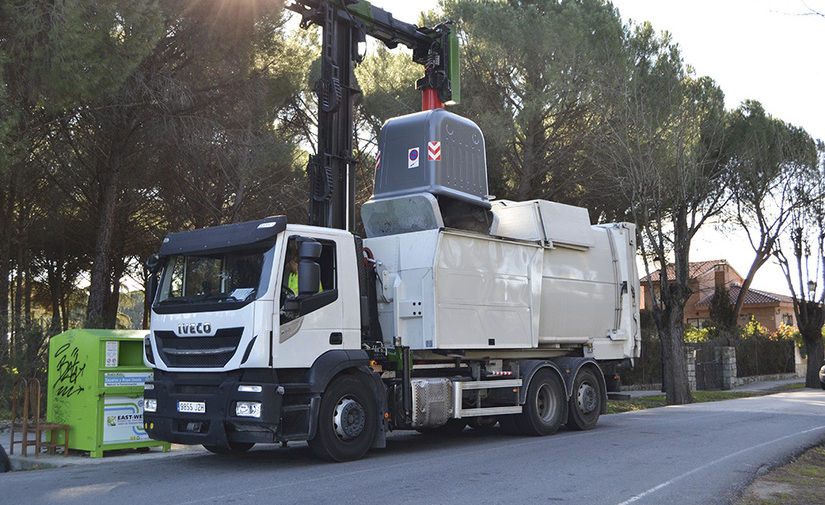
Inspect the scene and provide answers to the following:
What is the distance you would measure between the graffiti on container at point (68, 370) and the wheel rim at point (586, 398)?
720cm

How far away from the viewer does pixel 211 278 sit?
8.77m

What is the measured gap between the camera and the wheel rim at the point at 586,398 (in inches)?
485

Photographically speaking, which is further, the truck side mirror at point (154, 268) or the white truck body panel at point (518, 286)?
the white truck body panel at point (518, 286)

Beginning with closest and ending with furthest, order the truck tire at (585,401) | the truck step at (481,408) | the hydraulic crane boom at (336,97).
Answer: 1. the truck step at (481,408)
2. the hydraulic crane boom at (336,97)
3. the truck tire at (585,401)

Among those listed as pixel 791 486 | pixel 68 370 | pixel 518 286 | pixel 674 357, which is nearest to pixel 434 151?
pixel 518 286

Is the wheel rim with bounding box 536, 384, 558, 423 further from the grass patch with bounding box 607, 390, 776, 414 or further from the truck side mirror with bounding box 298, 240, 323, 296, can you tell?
the grass patch with bounding box 607, 390, 776, 414

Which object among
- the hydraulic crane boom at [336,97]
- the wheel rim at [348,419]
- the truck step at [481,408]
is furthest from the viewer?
the hydraulic crane boom at [336,97]

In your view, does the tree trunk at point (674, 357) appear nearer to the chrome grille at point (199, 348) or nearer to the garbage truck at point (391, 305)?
the garbage truck at point (391, 305)

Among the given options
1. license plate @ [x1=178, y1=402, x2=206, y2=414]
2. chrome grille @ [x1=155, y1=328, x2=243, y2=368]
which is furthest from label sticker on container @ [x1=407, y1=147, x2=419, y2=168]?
license plate @ [x1=178, y1=402, x2=206, y2=414]

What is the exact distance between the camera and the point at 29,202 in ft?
71.4

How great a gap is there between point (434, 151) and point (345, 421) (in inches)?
156

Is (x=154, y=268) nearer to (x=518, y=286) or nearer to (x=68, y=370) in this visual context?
(x=68, y=370)

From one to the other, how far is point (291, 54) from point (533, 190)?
7438mm

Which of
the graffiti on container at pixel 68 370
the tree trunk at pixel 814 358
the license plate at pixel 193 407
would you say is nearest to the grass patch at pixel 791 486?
the license plate at pixel 193 407
